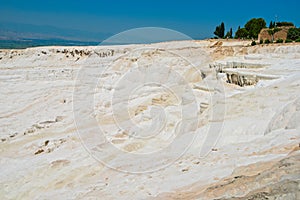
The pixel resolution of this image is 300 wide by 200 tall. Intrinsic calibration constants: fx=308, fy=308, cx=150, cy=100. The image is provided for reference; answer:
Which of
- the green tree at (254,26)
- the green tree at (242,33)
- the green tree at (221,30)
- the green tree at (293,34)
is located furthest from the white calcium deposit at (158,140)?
the green tree at (221,30)

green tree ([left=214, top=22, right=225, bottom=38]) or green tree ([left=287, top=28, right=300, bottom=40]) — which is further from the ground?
green tree ([left=214, top=22, right=225, bottom=38])

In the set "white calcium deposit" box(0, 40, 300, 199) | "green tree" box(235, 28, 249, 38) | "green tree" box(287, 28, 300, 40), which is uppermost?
"green tree" box(235, 28, 249, 38)

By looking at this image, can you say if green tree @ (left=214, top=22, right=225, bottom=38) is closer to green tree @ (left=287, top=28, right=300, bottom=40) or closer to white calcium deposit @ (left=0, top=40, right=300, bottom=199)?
green tree @ (left=287, top=28, right=300, bottom=40)

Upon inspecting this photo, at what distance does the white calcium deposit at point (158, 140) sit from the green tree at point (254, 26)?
27947mm

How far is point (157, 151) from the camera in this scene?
7.21m

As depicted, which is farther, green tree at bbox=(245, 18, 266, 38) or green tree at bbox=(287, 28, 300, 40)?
green tree at bbox=(245, 18, 266, 38)

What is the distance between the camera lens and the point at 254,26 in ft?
142

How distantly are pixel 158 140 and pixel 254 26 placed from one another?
3984 cm

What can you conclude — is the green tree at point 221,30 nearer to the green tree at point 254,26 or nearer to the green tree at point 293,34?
the green tree at point 254,26

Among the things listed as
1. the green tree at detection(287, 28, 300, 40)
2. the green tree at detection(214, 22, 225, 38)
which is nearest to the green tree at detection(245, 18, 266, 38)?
the green tree at detection(214, 22, 225, 38)

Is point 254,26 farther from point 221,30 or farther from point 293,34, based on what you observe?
point 293,34

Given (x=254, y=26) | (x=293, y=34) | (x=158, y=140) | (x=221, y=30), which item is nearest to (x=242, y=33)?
(x=254, y=26)

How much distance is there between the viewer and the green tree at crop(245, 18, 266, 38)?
4255 cm

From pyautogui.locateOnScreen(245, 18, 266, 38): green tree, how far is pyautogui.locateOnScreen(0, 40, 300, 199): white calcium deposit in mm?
27947
